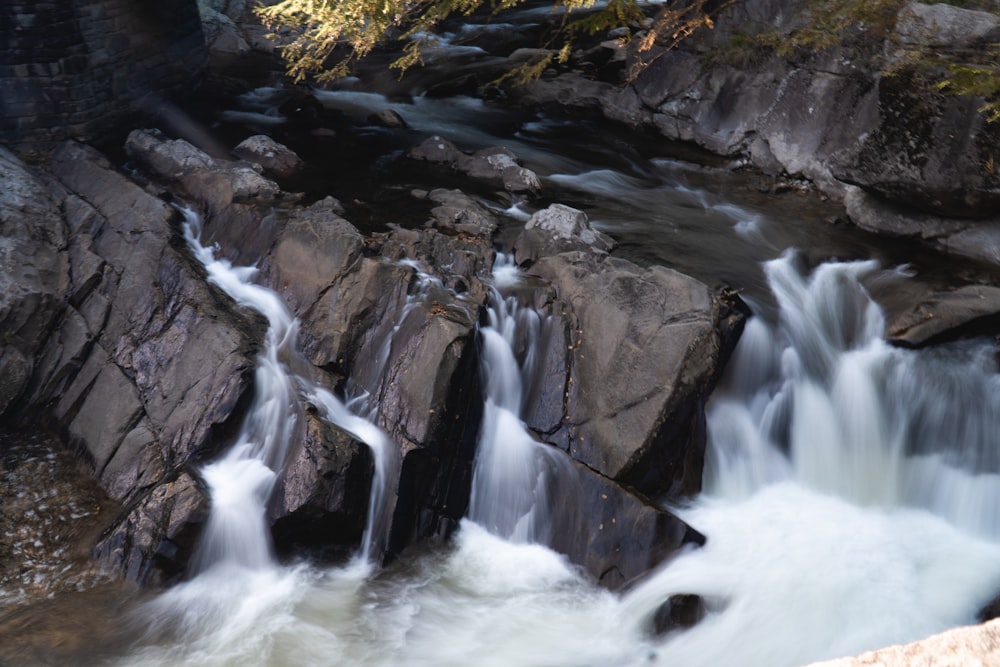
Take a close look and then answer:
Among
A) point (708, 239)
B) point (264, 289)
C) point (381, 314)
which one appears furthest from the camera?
point (708, 239)

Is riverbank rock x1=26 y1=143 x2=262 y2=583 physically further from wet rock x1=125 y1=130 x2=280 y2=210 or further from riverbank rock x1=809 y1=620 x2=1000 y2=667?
riverbank rock x1=809 y1=620 x2=1000 y2=667

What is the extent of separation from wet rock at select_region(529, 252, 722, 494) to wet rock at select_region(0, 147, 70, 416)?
4.12 m

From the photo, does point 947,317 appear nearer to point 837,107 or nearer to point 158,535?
point 837,107

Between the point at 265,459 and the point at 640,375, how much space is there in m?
2.68

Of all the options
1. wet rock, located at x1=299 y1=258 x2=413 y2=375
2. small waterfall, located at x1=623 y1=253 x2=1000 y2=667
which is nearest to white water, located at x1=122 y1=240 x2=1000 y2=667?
small waterfall, located at x1=623 y1=253 x2=1000 y2=667

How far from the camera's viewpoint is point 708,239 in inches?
293

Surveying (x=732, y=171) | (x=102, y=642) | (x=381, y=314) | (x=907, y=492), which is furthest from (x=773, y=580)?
(x=732, y=171)

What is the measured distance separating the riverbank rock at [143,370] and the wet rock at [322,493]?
550 mm

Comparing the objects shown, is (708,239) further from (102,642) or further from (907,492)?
(102,642)

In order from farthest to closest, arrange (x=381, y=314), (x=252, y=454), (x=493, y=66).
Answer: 1. (x=493, y=66)
2. (x=381, y=314)
3. (x=252, y=454)

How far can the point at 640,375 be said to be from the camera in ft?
18.2

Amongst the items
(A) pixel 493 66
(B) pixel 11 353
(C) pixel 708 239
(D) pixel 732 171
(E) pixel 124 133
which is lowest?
(B) pixel 11 353

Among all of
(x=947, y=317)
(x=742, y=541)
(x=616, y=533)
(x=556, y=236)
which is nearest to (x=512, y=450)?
(x=616, y=533)

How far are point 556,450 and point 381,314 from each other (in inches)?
65.2
